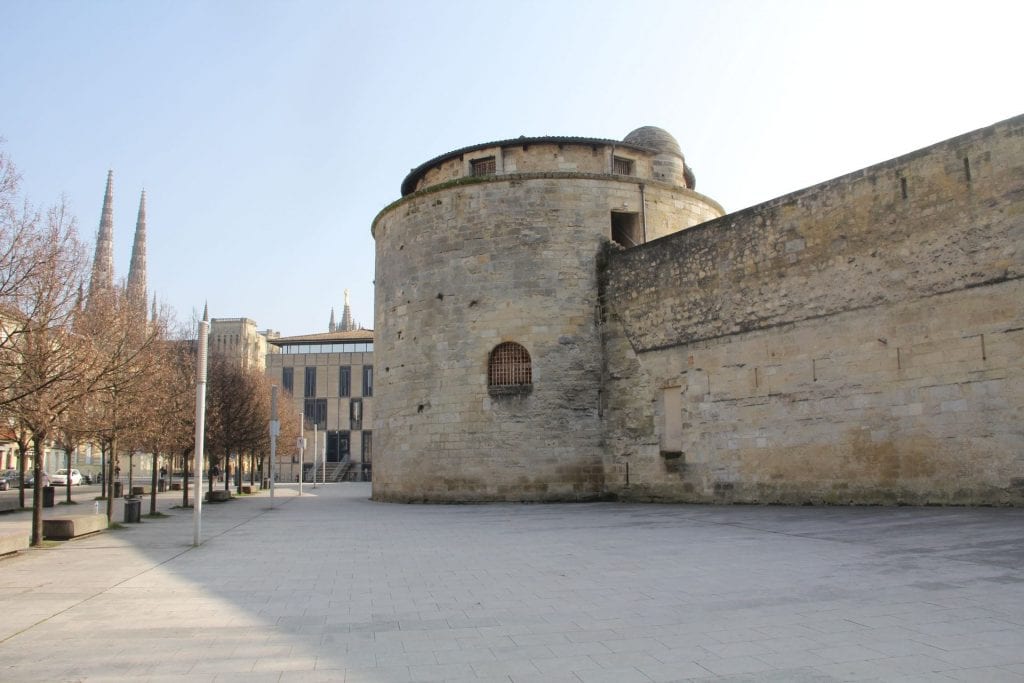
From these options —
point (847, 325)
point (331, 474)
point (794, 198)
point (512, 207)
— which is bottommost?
point (331, 474)

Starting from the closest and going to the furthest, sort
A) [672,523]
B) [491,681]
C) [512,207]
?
[491,681], [672,523], [512,207]

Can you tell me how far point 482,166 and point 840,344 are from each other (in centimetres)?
1198

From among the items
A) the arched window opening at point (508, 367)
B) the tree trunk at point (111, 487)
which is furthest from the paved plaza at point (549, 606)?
the arched window opening at point (508, 367)

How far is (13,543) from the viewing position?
1118 cm

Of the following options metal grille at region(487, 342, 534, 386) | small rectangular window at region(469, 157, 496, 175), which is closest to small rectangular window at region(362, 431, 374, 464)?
small rectangular window at region(469, 157, 496, 175)

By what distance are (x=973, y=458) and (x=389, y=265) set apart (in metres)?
16.1

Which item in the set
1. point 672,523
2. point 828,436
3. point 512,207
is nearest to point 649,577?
point 672,523

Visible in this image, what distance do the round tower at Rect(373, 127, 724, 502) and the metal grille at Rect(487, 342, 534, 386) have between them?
31mm

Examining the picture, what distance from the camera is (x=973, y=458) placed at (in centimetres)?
1225

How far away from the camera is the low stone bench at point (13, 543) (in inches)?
428

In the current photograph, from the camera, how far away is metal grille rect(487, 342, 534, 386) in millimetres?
20531

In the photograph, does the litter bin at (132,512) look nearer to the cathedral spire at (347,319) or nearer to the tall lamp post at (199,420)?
Result: the tall lamp post at (199,420)

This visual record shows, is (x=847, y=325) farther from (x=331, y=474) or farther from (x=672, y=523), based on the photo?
Answer: (x=331, y=474)

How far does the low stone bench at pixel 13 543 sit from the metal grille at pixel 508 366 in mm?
11367
